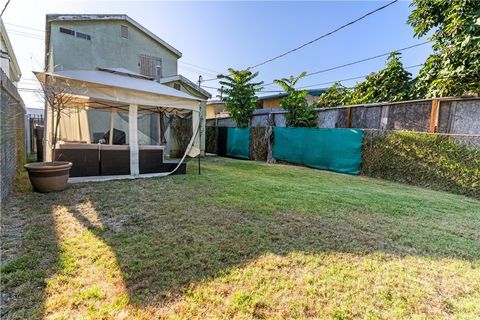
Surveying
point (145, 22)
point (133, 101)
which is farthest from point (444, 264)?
point (145, 22)

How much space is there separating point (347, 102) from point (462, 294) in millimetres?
10648

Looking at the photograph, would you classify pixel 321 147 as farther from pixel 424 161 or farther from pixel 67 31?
pixel 67 31

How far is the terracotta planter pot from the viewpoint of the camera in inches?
174

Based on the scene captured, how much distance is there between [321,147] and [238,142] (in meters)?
4.67

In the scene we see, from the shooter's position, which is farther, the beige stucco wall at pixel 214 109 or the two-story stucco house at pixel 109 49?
the beige stucco wall at pixel 214 109

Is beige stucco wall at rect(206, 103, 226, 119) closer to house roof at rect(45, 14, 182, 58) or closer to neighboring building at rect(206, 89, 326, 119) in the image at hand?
neighboring building at rect(206, 89, 326, 119)

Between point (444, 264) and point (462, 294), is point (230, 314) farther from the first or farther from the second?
point (444, 264)

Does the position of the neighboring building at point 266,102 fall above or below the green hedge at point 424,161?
above

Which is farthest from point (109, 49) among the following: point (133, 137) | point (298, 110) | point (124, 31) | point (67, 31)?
point (298, 110)

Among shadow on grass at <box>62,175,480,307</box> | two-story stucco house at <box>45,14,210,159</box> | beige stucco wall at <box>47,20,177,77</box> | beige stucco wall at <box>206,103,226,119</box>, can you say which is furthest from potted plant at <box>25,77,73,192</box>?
beige stucco wall at <box>206,103,226,119</box>

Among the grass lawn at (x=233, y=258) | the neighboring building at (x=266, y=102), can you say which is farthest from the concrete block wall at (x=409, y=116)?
the neighboring building at (x=266, y=102)

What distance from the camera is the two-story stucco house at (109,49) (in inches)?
429

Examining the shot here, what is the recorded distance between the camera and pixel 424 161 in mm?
6629

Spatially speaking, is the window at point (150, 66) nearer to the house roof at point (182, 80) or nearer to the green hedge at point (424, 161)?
the house roof at point (182, 80)
